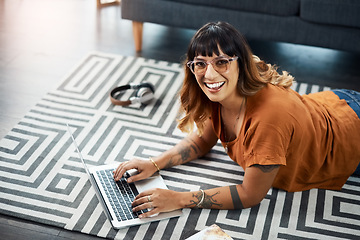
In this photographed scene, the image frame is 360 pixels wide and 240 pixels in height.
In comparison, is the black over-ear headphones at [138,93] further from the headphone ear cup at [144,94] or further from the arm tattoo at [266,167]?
the arm tattoo at [266,167]

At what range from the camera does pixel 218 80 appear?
1613mm

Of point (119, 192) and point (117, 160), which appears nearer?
point (119, 192)

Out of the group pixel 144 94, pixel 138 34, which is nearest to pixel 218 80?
pixel 144 94

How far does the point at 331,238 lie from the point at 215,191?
416 millimetres

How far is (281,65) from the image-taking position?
2.76 meters

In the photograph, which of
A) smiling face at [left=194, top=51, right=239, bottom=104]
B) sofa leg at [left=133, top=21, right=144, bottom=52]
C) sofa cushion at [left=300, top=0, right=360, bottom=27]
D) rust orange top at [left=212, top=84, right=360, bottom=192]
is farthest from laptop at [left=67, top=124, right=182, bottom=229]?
sofa cushion at [left=300, top=0, right=360, bottom=27]

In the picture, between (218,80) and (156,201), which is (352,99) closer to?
(218,80)

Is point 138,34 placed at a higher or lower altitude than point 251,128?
lower

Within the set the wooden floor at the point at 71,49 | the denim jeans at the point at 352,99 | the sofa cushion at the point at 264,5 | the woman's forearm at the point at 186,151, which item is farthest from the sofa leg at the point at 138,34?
the denim jeans at the point at 352,99

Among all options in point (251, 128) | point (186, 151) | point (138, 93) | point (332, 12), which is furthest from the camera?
point (332, 12)

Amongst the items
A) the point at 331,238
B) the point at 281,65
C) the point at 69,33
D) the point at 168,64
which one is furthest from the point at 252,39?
the point at 331,238

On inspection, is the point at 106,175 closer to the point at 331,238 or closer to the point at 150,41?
the point at 331,238

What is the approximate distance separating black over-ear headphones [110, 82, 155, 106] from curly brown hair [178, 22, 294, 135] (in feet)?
1.77

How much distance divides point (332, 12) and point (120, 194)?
140 centimetres
